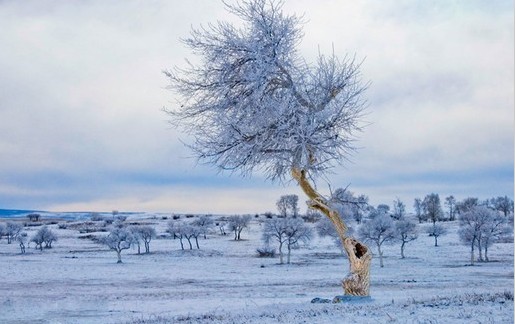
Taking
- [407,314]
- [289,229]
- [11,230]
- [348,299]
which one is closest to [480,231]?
[289,229]

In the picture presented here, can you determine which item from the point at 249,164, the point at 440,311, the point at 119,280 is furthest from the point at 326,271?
the point at 440,311

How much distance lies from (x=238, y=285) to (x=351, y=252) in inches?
1399

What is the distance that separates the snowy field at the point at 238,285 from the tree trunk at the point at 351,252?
1.11 metres

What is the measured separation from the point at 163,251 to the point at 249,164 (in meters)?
79.3

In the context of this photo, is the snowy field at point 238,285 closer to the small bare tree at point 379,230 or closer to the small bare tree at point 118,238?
the small bare tree at point 118,238

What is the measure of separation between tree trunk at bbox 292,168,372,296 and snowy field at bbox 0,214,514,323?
3.63 feet

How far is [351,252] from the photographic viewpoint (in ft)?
61.2

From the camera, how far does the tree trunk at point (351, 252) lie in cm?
1850

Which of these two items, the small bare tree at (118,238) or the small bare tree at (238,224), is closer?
the small bare tree at (118,238)

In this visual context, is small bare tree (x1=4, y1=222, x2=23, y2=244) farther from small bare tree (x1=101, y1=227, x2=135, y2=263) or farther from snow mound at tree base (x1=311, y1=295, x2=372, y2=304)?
snow mound at tree base (x1=311, y1=295, x2=372, y2=304)

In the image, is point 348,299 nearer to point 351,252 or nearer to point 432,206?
point 351,252

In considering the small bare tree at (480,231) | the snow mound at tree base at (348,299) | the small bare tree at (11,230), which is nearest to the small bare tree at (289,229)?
the small bare tree at (480,231)

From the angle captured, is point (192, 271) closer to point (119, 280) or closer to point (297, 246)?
point (119, 280)

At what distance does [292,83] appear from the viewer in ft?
62.1
